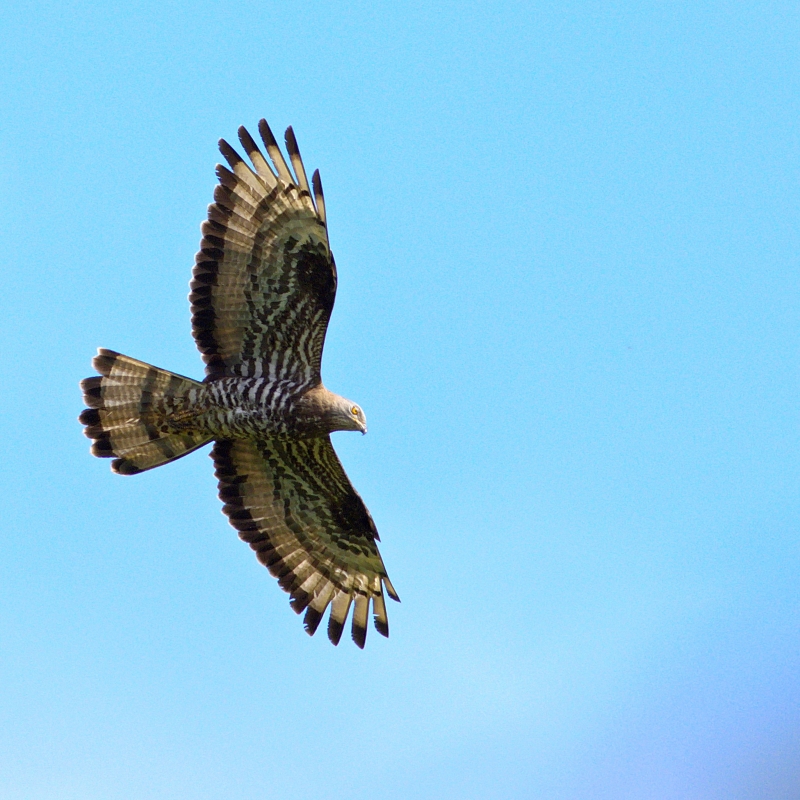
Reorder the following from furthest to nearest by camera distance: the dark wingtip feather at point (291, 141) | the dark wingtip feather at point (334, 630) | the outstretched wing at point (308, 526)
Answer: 1. the dark wingtip feather at point (334, 630)
2. the outstretched wing at point (308, 526)
3. the dark wingtip feather at point (291, 141)

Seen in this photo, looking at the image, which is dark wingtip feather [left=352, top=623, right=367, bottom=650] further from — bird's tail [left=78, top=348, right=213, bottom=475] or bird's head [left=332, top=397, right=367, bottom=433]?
bird's tail [left=78, top=348, right=213, bottom=475]

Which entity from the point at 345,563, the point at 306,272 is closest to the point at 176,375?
the point at 306,272

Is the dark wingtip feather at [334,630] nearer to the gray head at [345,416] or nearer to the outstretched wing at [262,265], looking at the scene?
the gray head at [345,416]

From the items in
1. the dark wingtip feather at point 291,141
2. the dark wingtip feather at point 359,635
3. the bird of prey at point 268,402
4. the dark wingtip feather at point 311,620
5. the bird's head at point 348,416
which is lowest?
the dark wingtip feather at point 359,635

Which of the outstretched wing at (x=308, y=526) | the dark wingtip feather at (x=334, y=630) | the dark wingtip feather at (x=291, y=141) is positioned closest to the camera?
the dark wingtip feather at (x=291, y=141)

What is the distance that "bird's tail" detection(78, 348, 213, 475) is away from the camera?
12734 millimetres

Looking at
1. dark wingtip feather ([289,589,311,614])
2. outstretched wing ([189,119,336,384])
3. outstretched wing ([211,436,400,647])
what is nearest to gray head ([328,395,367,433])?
outstretched wing ([189,119,336,384])

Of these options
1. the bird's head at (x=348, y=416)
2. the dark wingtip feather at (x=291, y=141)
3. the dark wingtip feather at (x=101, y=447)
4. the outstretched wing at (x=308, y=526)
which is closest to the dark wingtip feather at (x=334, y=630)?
the outstretched wing at (x=308, y=526)

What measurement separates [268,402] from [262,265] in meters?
1.21

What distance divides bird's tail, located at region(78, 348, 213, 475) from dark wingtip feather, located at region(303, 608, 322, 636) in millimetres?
2011

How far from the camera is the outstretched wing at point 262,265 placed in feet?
40.4

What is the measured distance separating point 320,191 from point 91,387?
2.76 metres

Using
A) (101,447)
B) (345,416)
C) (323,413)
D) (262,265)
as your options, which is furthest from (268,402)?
(101,447)

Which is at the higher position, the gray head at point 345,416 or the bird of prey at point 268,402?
the bird of prey at point 268,402
